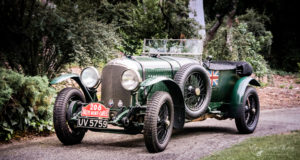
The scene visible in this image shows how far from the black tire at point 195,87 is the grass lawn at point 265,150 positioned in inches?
34.4

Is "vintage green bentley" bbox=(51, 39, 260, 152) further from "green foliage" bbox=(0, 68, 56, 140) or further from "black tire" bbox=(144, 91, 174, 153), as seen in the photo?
"green foliage" bbox=(0, 68, 56, 140)

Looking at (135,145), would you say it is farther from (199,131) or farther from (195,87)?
(199,131)

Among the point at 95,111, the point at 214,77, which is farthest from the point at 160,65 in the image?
the point at 95,111

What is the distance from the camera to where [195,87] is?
602 centimetres

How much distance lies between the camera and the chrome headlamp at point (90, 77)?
570 centimetres

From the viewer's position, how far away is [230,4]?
51.3 ft

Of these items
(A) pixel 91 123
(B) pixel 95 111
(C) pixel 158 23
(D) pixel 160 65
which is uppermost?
(C) pixel 158 23

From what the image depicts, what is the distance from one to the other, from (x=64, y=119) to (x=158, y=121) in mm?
1317

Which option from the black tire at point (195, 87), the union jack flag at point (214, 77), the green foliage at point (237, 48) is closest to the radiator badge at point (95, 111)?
the black tire at point (195, 87)

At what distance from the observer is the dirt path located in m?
4.86

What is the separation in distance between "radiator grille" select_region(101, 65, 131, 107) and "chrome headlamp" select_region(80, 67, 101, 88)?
4.4 inches

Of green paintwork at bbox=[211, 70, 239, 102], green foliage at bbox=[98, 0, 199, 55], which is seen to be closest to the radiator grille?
green paintwork at bbox=[211, 70, 239, 102]

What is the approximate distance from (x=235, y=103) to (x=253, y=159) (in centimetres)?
229

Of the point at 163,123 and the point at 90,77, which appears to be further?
the point at 90,77
